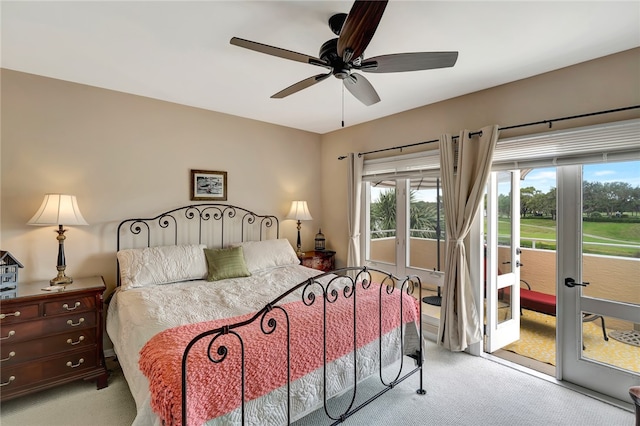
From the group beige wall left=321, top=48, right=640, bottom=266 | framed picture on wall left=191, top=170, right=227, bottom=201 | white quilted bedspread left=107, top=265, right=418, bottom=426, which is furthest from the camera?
framed picture on wall left=191, top=170, right=227, bottom=201

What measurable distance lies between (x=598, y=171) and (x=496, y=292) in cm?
146

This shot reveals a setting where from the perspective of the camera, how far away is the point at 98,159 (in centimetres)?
305

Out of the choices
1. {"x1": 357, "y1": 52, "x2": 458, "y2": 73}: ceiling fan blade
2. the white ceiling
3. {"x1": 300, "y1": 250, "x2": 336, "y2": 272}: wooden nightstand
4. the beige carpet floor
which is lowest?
the beige carpet floor

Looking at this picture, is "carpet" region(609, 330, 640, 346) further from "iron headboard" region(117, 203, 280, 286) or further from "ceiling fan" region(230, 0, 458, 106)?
"iron headboard" region(117, 203, 280, 286)

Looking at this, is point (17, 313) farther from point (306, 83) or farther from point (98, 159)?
point (306, 83)

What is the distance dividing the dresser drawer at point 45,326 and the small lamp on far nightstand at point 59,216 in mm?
355

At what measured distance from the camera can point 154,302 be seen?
228cm

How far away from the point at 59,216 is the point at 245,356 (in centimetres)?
223

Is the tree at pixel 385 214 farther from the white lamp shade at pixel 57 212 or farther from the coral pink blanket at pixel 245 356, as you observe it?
the white lamp shade at pixel 57 212

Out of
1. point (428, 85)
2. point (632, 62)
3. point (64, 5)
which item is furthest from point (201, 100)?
point (632, 62)

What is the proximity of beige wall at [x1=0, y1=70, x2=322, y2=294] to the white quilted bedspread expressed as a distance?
0.81 metres

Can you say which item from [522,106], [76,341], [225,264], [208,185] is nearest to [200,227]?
[208,185]

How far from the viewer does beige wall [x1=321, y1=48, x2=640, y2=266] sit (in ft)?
7.52

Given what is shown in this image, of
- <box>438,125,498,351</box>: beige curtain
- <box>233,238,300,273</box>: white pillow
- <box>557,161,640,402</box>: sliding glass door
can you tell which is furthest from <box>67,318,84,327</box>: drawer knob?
<box>557,161,640,402</box>: sliding glass door
